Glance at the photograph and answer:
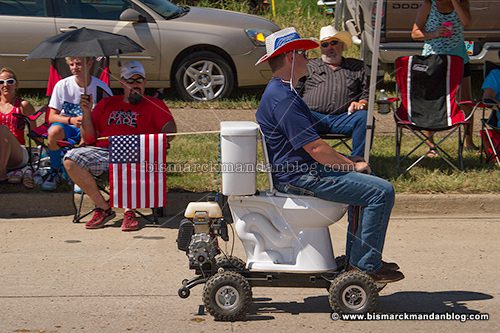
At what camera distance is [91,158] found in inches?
342

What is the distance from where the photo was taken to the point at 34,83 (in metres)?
12.7

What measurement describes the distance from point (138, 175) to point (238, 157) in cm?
239

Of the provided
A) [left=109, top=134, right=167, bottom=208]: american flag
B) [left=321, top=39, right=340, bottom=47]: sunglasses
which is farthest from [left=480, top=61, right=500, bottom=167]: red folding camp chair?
[left=109, top=134, right=167, bottom=208]: american flag

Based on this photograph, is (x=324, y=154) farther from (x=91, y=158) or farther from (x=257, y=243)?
(x=91, y=158)

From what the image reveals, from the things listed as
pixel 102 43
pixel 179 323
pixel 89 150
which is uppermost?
pixel 102 43

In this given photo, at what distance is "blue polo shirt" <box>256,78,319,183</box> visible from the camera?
6.13 m

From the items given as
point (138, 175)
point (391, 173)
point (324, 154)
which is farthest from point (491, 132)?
point (324, 154)

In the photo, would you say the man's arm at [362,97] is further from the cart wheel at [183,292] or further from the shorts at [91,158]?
the cart wheel at [183,292]

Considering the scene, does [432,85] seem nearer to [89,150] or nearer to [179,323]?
[89,150]

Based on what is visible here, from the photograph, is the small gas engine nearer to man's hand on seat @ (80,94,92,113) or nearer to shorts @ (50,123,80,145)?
man's hand on seat @ (80,94,92,113)

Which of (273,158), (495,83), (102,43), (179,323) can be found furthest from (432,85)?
(179,323)

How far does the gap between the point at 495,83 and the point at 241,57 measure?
13.2ft

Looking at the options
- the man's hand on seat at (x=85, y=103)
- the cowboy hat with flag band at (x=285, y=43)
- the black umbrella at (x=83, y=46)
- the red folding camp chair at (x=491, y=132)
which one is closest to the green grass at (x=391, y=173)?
the red folding camp chair at (x=491, y=132)
